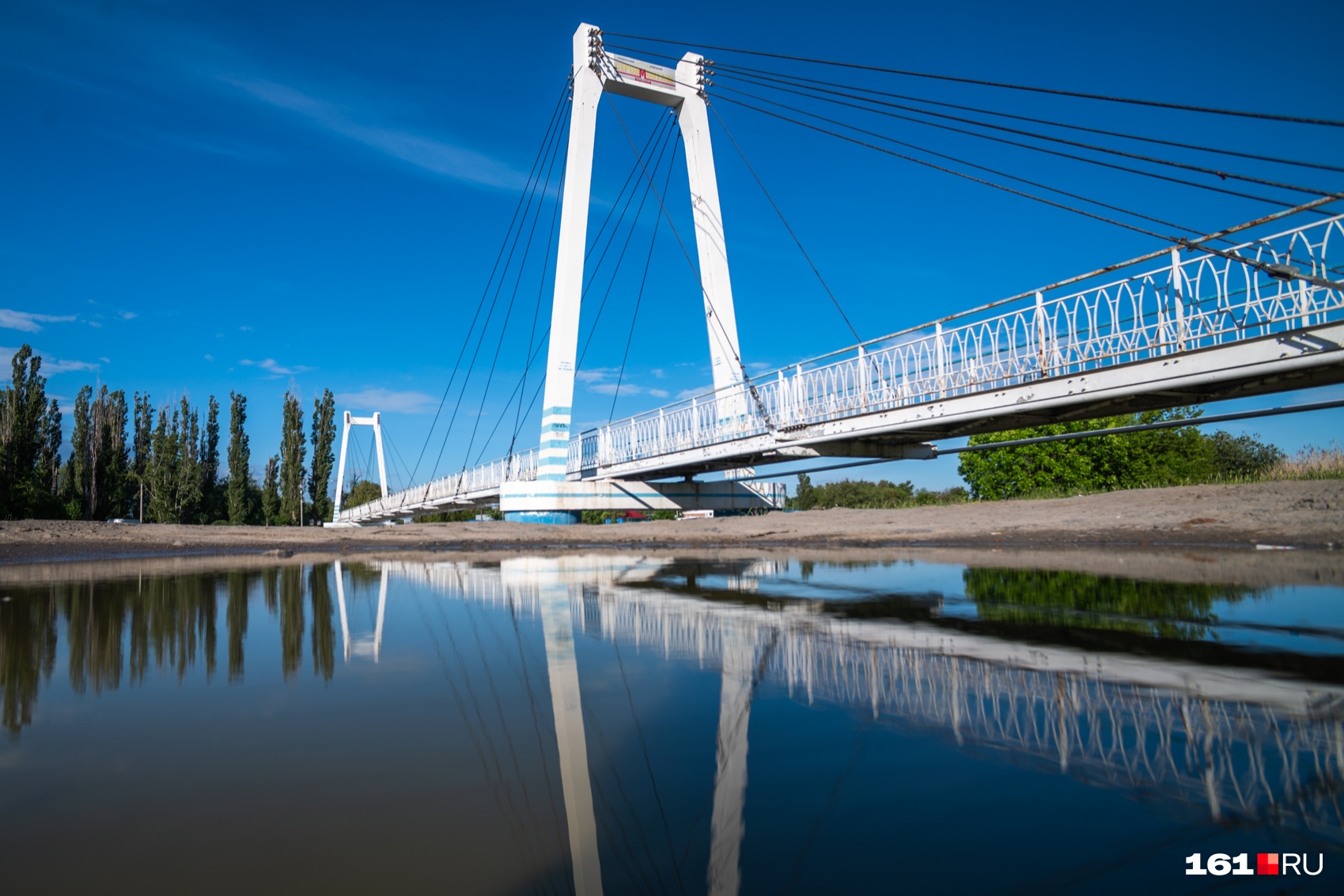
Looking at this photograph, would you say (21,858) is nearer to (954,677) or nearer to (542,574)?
(954,677)

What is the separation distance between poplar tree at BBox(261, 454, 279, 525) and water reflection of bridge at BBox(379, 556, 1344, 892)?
157 ft

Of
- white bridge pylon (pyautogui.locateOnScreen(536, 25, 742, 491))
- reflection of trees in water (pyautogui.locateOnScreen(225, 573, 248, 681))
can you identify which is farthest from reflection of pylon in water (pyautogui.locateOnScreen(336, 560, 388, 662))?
white bridge pylon (pyautogui.locateOnScreen(536, 25, 742, 491))

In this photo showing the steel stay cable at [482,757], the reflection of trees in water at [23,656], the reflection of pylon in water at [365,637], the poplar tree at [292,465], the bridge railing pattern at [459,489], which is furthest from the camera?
the poplar tree at [292,465]

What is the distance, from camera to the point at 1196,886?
1.77 meters

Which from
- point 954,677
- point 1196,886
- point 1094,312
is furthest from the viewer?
point 1094,312

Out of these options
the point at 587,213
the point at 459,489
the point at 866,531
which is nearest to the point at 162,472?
the point at 459,489

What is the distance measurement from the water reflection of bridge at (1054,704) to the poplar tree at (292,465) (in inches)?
1912

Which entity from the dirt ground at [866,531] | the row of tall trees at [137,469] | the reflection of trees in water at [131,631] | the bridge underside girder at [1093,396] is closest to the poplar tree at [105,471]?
the row of tall trees at [137,469]

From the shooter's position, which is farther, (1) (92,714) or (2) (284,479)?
(2) (284,479)

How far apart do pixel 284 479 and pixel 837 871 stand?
53684 millimetres

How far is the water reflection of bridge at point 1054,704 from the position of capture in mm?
2303

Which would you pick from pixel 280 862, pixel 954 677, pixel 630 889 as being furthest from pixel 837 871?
pixel 954 677

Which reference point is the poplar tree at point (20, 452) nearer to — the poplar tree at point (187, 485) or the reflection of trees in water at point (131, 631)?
the poplar tree at point (187, 485)

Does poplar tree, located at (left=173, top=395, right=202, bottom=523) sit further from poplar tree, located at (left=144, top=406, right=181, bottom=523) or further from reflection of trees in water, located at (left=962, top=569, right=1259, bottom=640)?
reflection of trees in water, located at (left=962, top=569, right=1259, bottom=640)
